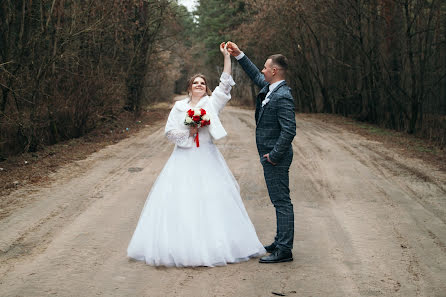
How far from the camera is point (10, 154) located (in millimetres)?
12680

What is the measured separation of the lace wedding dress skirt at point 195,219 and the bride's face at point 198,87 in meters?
0.41

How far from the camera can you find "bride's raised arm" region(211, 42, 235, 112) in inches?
209

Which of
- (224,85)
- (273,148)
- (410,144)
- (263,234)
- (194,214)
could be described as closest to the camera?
(273,148)

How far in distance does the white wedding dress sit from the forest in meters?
6.44

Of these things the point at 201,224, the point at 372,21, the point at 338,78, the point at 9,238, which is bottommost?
the point at 9,238

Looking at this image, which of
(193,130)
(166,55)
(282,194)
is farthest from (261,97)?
(166,55)

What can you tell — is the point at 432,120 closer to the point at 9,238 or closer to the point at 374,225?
the point at 374,225

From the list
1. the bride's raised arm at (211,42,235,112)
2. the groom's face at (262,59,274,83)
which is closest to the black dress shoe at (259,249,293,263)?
Answer: the bride's raised arm at (211,42,235,112)

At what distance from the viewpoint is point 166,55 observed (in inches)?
1244

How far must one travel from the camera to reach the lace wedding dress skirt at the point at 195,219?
16.3ft

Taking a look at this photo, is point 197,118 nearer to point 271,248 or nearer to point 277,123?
point 277,123

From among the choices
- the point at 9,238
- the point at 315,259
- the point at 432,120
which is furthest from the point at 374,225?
the point at 432,120

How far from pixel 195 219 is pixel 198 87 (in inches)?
58.8

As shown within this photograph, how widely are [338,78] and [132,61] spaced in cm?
1124
